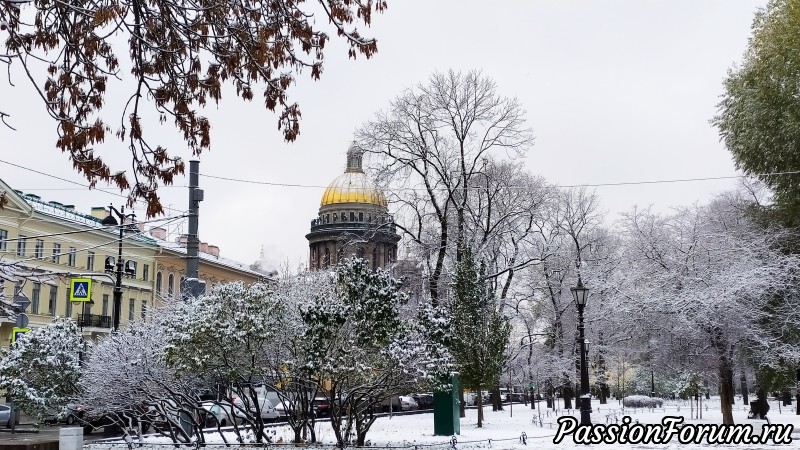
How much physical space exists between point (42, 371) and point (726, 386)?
69.2 feet

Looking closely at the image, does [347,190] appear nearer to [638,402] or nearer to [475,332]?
[638,402]

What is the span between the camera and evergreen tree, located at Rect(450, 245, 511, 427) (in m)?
25.6

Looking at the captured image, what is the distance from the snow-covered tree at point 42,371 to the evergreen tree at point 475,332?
1119 centimetres

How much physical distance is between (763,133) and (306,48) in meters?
23.4

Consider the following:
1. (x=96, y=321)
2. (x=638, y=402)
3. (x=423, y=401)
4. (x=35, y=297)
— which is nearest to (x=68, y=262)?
(x=35, y=297)

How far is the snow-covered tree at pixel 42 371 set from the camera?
65.1ft

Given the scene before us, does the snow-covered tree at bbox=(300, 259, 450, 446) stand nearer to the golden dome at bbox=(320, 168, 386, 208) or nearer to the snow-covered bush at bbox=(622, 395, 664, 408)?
the snow-covered bush at bbox=(622, 395, 664, 408)

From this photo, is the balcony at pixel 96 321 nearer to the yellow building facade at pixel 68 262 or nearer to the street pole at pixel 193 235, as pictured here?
the yellow building facade at pixel 68 262

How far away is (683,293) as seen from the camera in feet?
88.0

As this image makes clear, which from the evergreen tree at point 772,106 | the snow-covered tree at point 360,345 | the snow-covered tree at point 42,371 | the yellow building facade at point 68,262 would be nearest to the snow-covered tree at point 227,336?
the snow-covered tree at point 360,345

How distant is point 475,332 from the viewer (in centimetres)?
2575

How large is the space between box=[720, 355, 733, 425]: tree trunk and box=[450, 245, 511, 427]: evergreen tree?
733 cm

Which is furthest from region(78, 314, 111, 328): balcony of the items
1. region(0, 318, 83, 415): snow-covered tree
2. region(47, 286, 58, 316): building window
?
region(0, 318, 83, 415): snow-covered tree

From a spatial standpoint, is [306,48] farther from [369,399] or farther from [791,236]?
[791,236]
